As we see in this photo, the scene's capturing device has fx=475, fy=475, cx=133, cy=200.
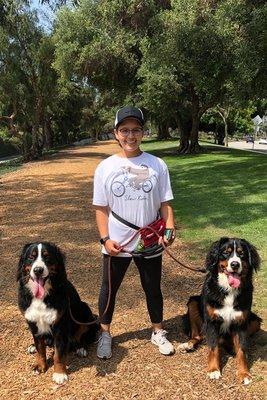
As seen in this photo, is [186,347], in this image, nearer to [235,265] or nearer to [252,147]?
[235,265]

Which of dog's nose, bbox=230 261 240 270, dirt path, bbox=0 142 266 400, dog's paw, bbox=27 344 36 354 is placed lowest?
dirt path, bbox=0 142 266 400

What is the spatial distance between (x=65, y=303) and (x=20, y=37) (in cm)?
2649

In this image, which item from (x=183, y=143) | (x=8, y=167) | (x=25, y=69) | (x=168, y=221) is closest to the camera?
(x=168, y=221)

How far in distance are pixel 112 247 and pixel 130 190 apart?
0.52 meters

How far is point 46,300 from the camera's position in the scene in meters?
4.00

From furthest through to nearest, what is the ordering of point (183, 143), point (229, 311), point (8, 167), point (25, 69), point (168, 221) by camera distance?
point (183, 143) → point (25, 69) → point (8, 167) → point (168, 221) → point (229, 311)

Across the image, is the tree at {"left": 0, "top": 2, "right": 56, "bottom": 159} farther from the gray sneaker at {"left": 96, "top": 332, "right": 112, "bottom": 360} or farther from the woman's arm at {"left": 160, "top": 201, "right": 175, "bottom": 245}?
the gray sneaker at {"left": 96, "top": 332, "right": 112, "bottom": 360}

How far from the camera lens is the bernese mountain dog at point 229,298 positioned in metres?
3.95

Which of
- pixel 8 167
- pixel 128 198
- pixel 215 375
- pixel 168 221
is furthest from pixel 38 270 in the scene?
pixel 8 167

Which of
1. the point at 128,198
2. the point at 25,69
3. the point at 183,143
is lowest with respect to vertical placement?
the point at 183,143

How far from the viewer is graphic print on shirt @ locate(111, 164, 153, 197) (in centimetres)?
406

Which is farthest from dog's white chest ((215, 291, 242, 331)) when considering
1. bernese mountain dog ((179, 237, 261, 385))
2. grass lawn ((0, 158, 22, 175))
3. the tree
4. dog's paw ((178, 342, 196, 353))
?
the tree

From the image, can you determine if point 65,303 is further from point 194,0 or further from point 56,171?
point 56,171

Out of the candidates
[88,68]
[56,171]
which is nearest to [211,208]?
[56,171]
